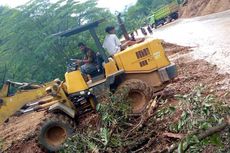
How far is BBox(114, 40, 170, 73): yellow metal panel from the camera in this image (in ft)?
36.6

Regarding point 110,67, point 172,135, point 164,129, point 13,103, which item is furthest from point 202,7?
point 172,135

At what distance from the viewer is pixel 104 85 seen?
35.6ft

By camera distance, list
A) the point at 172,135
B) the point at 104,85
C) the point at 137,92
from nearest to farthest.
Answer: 1. the point at 172,135
2. the point at 137,92
3. the point at 104,85

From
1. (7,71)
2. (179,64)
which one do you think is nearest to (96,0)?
(7,71)

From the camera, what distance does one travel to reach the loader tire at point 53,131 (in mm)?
10078

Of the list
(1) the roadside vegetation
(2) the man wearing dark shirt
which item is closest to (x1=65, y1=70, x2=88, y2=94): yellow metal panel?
(2) the man wearing dark shirt

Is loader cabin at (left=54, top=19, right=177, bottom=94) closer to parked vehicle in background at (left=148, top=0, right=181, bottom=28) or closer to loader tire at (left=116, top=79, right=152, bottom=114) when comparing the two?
loader tire at (left=116, top=79, right=152, bottom=114)

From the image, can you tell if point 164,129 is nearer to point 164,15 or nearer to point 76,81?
point 76,81

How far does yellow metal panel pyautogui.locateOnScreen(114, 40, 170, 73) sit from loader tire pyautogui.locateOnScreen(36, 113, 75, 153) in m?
2.08

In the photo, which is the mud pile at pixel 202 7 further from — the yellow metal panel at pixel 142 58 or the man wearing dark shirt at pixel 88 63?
the man wearing dark shirt at pixel 88 63

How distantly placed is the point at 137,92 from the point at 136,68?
0.85m

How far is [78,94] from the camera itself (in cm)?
1094

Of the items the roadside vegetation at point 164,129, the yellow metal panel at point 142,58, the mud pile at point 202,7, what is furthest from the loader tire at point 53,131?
the mud pile at point 202,7

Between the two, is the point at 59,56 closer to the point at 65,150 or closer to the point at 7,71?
the point at 7,71
